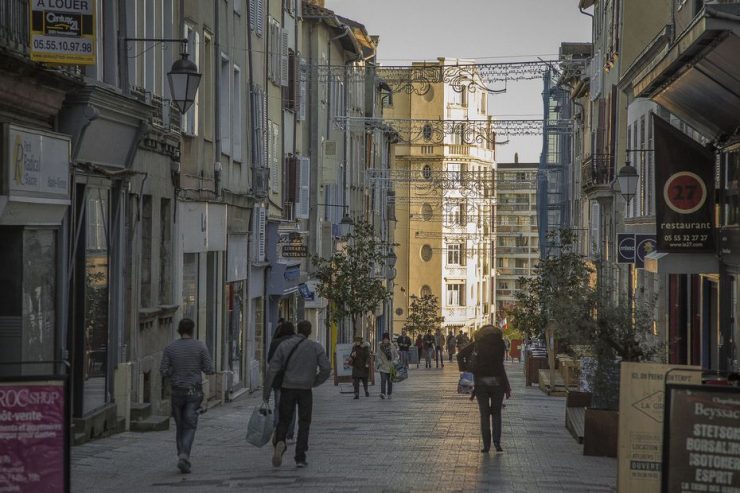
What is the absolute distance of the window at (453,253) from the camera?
11981cm

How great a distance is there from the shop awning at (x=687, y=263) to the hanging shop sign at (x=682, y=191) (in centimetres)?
25

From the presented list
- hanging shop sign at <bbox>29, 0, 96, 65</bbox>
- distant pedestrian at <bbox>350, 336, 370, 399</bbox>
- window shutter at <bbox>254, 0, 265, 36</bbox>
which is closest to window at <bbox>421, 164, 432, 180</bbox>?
window shutter at <bbox>254, 0, 265, 36</bbox>

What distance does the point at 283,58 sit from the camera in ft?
134

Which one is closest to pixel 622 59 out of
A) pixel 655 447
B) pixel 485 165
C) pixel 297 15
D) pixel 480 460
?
pixel 297 15

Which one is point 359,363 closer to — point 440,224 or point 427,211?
point 427,211

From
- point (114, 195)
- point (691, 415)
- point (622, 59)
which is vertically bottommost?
point (691, 415)

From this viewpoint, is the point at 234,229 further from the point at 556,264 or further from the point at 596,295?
the point at 596,295

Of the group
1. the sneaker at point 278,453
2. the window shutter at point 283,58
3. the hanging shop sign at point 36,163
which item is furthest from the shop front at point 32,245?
the window shutter at point 283,58

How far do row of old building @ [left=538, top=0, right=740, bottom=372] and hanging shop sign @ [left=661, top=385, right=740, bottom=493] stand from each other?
6.26 metres

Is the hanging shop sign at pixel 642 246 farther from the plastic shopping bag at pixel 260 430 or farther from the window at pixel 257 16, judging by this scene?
the plastic shopping bag at pixel 260 430

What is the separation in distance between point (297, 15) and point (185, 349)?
30817 millimetres

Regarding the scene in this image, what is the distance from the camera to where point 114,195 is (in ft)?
68.6

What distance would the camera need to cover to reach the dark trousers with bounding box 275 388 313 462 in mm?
15898

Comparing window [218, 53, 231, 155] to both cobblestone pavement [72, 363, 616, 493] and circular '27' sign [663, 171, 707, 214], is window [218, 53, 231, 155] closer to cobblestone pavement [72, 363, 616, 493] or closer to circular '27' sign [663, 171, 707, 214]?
cobblestone pavement [72, 363, 616, 493]
